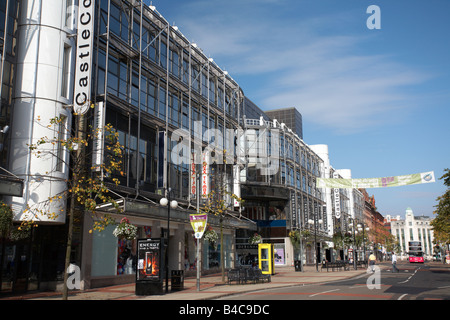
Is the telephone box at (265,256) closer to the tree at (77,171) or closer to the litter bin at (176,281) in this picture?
the litter bin at (176,281)

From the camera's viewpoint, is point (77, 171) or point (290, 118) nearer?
point (77, 171)

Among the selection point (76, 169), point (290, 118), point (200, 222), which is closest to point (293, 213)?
point (290, 118)

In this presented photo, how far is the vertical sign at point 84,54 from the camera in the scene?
2364 cm

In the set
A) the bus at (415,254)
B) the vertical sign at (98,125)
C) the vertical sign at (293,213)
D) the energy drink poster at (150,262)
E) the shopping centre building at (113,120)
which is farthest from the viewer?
the bus at (415,254)

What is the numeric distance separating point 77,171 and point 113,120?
1132cm

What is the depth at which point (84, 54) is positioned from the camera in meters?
24.5

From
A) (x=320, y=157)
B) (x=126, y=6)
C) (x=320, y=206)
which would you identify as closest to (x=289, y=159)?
Result: (x=320, y=206)

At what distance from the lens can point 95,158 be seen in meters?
25.1

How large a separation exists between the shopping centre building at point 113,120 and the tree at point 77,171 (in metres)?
0.31

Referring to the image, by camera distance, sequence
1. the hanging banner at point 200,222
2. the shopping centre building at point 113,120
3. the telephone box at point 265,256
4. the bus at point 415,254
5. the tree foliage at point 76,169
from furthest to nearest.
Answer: the bus at point 415,254, the telephone box at point 265,256, the hanging banner at point 200,222, the shopping centre building at point 113,120, the tree foliage at point 76,169

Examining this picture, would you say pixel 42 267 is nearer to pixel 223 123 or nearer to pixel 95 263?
pixel 95 263

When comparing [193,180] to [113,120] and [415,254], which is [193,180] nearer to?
[113,120]

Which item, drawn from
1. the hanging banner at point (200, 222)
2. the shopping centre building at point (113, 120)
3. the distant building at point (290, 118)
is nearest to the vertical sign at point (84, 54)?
the shopping centre building at point (113, 120)
